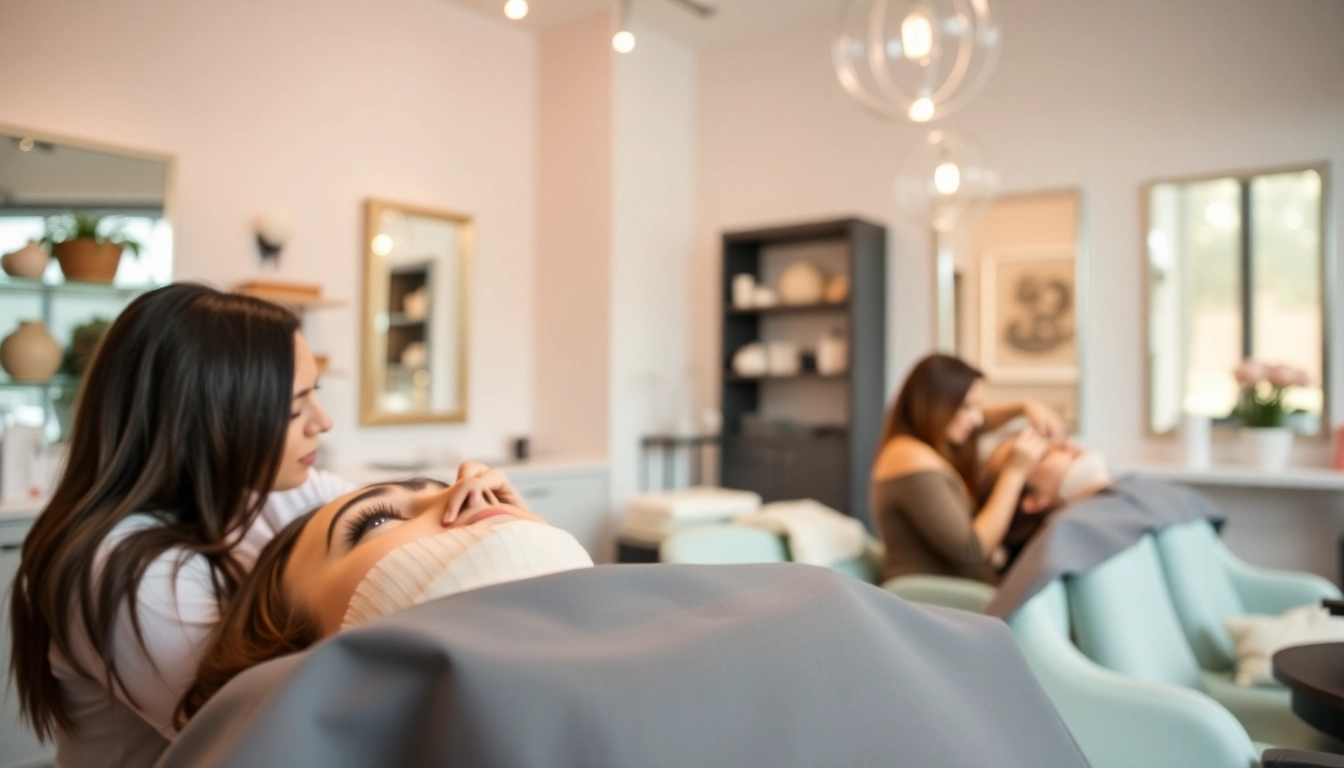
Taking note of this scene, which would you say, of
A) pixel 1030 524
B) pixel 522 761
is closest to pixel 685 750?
pixel 522 761

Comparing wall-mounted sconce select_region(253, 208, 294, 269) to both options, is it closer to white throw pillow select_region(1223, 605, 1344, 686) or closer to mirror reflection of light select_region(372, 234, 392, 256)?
mirror reflection of light select_region(372, 234, 392, 256)

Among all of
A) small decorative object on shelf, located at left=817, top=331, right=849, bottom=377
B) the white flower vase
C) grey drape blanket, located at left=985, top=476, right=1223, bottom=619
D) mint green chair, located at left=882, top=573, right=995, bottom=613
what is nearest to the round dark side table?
grey drape blanket, located at left=985, top=476, right=1223, bottom=619

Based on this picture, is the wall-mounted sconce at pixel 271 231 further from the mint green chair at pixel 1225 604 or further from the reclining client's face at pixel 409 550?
the mint green chair at pixel 1225 604

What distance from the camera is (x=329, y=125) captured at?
15.1 feet

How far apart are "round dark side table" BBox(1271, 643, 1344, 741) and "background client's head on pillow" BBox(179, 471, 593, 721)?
1.53 metres

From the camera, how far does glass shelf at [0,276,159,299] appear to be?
11.3 ft

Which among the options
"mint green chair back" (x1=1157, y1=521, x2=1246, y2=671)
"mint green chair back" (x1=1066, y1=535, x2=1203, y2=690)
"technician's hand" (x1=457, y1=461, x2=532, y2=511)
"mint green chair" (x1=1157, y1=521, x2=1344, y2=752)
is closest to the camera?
"technician's hand" (x1=457, y1=461, x2=532, y2=511)

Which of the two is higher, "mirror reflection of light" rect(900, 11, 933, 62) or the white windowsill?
Result: "mirror reflection of light" rect(900, 11, 933, 62)

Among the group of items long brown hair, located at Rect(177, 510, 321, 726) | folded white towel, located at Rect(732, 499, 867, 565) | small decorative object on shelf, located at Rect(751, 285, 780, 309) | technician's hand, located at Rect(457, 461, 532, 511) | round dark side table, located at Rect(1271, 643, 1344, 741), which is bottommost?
round dark side table, located at Rect(1271, 643, 1344, 741)

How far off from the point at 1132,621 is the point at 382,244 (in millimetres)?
3655

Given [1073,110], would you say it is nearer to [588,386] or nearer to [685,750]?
[588,386]

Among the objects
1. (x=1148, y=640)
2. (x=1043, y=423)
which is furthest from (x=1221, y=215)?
(x=1148, y=640)

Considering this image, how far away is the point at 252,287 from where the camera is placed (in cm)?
405

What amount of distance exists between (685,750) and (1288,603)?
326 cm
